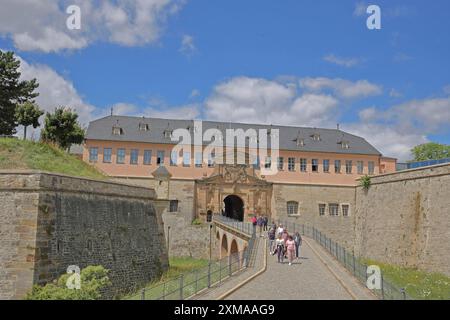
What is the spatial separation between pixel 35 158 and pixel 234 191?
24.9 meters

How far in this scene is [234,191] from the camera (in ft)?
149

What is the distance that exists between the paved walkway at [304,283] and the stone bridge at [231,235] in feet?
15.5

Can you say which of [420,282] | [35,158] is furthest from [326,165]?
[35,158]

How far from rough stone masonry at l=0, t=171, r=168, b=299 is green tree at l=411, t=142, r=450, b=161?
5289cm

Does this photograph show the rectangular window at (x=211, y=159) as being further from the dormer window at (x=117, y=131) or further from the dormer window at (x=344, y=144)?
the dormer window at (x=344, y=144)

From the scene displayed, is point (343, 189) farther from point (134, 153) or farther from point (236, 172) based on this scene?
point (134, 153)

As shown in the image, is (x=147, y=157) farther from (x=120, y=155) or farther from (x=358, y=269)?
(x=358, y=269)

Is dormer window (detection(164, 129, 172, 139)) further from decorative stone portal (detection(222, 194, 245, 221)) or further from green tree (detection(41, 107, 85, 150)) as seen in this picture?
green tree (detection(41, 107, 85, 150))

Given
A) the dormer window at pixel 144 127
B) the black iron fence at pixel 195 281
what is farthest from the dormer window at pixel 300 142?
the black iron fence at pixel 195 281

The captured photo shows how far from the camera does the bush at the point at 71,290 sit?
1488cm

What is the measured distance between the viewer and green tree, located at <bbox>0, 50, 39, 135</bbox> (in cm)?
3581

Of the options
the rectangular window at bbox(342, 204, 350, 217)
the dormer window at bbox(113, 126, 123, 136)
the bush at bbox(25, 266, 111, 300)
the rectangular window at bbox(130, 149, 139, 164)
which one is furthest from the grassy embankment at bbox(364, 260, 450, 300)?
the dormer window at bbox(113, 126, 123, 136)

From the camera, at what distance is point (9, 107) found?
36.2m

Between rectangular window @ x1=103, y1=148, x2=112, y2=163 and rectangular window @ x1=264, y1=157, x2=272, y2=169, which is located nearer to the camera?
rectangular window @ x1=103, y1=148, x2=112, y2=163
